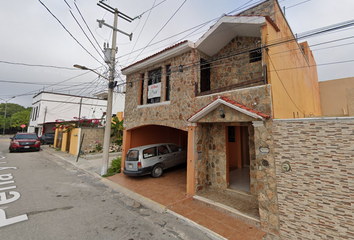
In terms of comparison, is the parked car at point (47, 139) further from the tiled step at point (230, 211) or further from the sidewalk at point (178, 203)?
the tiled step at point (230, 211)

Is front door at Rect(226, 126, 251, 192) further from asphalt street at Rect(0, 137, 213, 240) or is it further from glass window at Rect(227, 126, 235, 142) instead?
asphalt street at Rect(0, 137, 213, 240)

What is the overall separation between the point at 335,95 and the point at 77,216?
22.1 meters

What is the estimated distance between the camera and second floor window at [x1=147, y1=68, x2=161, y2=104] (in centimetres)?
837

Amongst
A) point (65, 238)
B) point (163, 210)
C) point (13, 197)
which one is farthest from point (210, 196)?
point (13, 197)

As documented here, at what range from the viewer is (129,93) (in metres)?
10.2

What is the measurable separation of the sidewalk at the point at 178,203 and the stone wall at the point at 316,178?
1.02 metres

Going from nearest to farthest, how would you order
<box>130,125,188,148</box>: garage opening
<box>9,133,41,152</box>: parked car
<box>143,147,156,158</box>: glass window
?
<box>143,147,156,158</box>: glass window < <box>130,125,188,148</box>: garage opening < <box>9,133,41,152</box>: parked car

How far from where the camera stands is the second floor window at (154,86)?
8.37 meters

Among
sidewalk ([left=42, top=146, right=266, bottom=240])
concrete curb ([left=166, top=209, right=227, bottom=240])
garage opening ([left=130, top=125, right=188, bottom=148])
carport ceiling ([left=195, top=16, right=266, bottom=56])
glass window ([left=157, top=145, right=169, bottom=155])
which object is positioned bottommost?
concrete curb ([left=166, top=209, right=227, bottom=240])

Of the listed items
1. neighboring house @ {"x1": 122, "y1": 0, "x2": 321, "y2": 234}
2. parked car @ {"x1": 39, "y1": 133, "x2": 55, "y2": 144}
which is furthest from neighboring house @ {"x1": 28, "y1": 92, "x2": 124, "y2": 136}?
neighboring house @ {"x1": 122, "y1": 0, "x2": 321, "y2": 234}

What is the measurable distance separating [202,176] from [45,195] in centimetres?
630

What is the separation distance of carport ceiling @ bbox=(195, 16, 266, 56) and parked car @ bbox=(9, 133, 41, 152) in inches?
776

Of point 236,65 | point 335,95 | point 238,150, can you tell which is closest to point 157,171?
point 238,150

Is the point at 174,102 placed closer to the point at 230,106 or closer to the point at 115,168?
the point at 230,106
